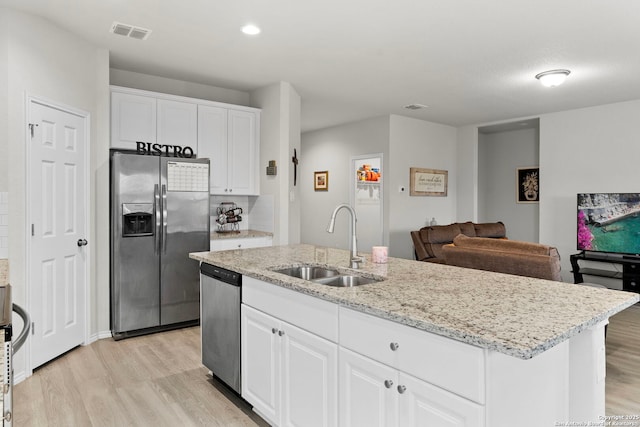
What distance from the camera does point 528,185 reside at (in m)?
7.57

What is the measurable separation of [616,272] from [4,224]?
22.6 ft

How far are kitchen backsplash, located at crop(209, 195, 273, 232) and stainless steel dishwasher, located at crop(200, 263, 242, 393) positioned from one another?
213cm

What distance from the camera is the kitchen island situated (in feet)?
4.07

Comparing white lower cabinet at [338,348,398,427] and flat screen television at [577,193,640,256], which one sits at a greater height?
flat screen television at [577,193,640,256]

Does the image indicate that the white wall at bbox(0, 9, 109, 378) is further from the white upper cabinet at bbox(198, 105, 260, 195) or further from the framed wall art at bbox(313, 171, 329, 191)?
the framed wall art at bbox(313, 171, 329, 191)

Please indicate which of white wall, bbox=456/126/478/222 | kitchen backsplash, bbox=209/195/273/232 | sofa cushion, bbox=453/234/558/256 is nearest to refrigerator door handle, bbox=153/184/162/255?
kitchen backsplash, bbox=209/195/273/232

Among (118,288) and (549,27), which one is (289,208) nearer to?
(118,288)

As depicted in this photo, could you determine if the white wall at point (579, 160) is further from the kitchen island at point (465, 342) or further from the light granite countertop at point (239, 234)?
the kitchen island at point (465, 342)

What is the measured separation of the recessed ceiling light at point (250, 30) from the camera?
329cm

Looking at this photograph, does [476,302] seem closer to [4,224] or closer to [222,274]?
[222,274]

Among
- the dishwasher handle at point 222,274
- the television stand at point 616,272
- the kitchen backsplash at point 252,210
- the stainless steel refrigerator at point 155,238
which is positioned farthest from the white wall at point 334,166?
the dishwasher handle at point 222,274

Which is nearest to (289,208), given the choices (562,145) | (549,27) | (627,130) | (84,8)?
(84,8)

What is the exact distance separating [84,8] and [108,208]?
167 cm

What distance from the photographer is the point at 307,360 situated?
6.27 feet
